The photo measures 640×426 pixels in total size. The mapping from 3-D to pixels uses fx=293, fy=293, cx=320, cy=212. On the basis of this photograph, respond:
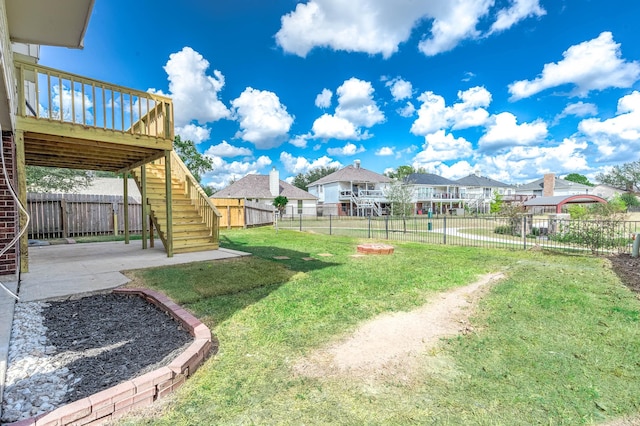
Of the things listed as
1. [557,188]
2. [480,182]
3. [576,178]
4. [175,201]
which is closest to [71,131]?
[175,201]

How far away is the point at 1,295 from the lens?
3.76 meters

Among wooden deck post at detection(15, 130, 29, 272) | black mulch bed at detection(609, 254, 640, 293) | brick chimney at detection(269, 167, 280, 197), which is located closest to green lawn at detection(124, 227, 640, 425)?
black mulch bed at detection(609, 254, 640, 293)

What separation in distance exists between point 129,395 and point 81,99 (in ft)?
20.1

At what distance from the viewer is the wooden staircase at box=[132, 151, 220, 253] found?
7477 mm

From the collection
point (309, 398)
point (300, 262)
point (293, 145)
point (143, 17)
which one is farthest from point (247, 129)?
point (309, 398)

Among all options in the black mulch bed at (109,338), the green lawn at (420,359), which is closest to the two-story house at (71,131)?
the black mulch bed at (109,338)

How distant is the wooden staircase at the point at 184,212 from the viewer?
748 cm

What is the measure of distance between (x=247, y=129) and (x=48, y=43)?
26150mm

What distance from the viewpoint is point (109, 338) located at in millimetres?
2764

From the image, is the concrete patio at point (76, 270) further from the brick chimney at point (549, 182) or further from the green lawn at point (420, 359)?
the brick chimney at point (549, 182)

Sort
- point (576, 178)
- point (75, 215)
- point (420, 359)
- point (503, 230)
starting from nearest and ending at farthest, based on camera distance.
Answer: point (420, 359) → point (75, 215) → point (503, 230) → point (576, 178)

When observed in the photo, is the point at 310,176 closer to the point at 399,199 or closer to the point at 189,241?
the point at 399,199

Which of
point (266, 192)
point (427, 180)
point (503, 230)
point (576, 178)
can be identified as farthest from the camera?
point (576, 178)

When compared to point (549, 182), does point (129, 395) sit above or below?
below
